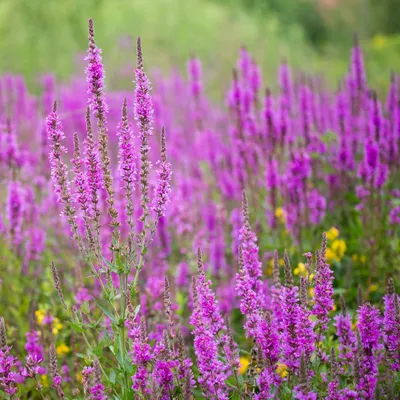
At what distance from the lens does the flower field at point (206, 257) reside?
2307 mm

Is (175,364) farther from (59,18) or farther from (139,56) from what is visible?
(59,18)

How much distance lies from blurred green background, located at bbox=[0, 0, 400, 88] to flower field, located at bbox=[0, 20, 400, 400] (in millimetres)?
5182

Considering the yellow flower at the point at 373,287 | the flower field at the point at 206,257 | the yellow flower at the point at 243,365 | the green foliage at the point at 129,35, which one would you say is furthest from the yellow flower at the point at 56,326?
the green foliage at the point at 129,35

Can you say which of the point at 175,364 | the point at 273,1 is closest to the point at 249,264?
the point at 175,364

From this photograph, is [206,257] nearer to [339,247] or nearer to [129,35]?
[339,247]

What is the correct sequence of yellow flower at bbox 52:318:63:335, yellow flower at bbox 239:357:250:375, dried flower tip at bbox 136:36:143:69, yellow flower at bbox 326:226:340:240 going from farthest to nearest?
1. yellow flower at bbox 326:226:340:240
2. yellow flower at bbox 52:318:63:335
3. yellow flower at bbox 239:357:250:375
4. dried flower tip at bbox 136:36:143:69

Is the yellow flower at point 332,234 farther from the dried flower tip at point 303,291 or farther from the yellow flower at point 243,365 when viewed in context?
the dried flower tip at point 303,291

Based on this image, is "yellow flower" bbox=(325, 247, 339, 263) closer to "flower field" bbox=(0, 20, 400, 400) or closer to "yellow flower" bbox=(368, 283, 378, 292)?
"flower field" bbox=(0, 20, 400, 400)

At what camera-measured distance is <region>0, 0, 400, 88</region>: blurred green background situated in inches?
481

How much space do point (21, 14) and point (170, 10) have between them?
433cm

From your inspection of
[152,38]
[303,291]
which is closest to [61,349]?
[303,291]

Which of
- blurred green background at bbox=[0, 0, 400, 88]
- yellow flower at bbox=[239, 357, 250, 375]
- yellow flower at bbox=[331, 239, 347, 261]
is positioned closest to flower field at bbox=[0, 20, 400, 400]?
yellow flower at bbox=[331, 239, 347, 261]

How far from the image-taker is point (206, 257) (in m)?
5.03

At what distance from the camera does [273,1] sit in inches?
877
